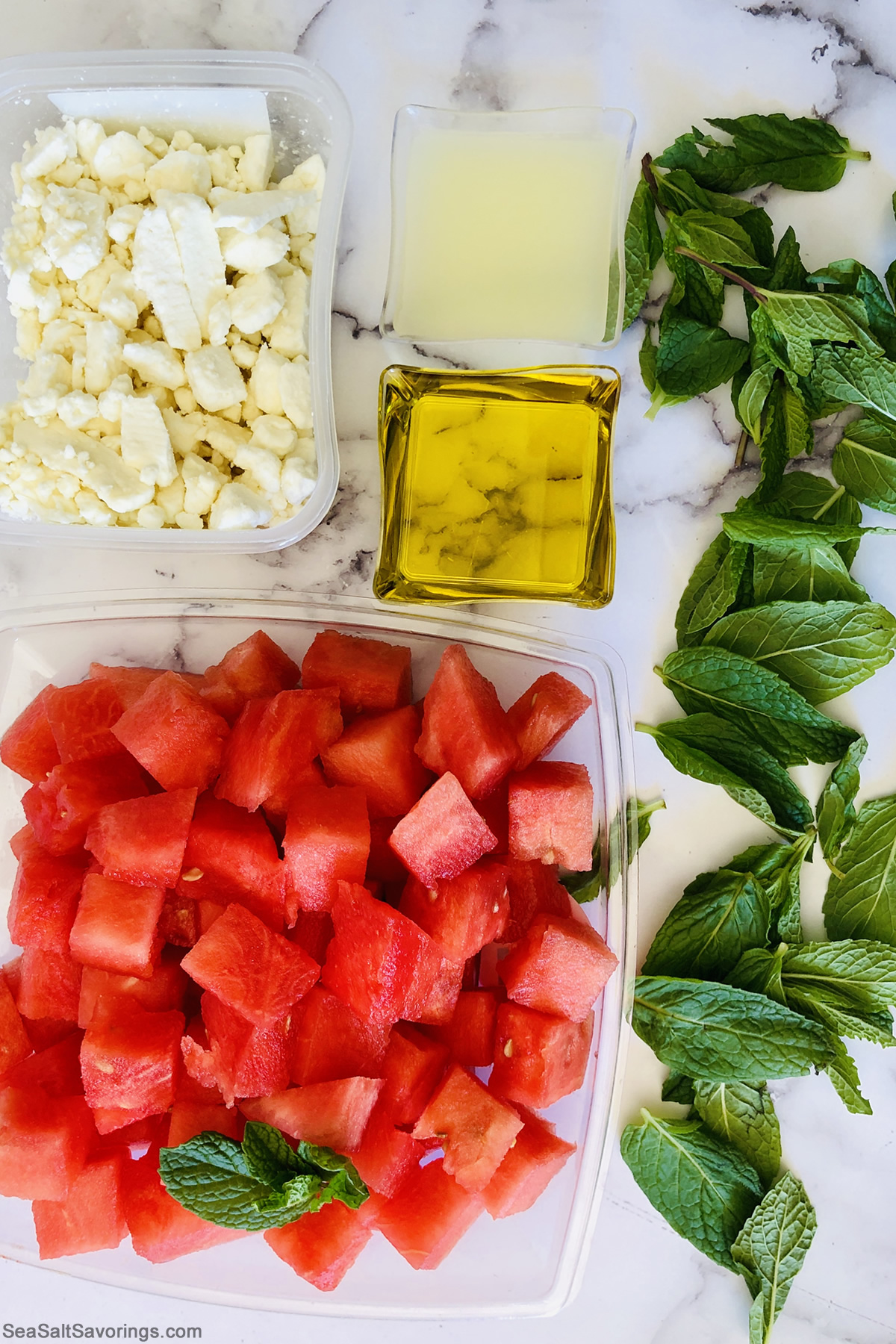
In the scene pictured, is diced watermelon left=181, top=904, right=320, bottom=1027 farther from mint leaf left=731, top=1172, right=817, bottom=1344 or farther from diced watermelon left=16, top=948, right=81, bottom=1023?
mint leaf left=731, top=1172, right=817, bottom=1344

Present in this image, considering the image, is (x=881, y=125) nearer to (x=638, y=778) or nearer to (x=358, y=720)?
(x=638, y=778)

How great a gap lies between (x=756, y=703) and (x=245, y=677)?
26.4 inches

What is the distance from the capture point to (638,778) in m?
1.32

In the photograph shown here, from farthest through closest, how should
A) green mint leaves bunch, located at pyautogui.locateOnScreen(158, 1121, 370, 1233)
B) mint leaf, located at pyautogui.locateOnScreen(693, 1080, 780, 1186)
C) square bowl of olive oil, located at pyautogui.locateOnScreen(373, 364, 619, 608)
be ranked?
mint leaf, located at pyautogui.locateOnScreen(693, 1080, 780, 1186) → square bowl of olive oil, located at pyautogui.locateOnScreen(373, 364, 619, 608) → green mint leaves bunch, located at pyautogui.locateOnScreen(158, 1121, 370, 1233)

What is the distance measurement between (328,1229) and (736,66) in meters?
1.59

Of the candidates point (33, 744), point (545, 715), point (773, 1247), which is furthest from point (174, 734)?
point (773, 1247)

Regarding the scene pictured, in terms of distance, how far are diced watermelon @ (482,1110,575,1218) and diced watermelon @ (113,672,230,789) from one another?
1.90 feet

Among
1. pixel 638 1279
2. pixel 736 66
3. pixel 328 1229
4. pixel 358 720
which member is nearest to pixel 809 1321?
pixel 638 1279

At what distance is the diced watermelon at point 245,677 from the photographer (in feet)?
3.80

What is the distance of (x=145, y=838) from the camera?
1.05 meters

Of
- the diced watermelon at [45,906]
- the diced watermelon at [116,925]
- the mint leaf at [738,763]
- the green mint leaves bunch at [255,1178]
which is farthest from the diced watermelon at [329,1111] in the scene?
the mint leaf at [738,763]

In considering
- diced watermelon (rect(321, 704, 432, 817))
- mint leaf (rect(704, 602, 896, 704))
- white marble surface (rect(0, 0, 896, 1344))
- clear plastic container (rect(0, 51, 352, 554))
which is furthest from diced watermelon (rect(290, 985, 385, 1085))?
mint leaf (rect(704, 602, 896, 704))

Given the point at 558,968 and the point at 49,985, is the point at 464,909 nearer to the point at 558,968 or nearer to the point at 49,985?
the point at 558,968

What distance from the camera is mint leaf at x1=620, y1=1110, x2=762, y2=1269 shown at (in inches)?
50.6
